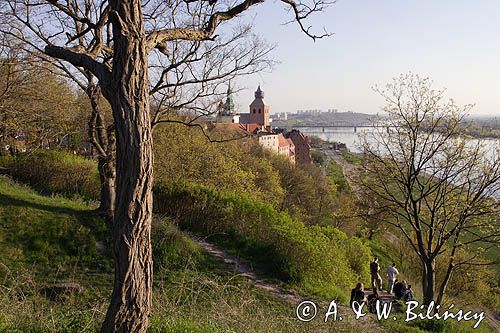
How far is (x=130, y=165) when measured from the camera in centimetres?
333

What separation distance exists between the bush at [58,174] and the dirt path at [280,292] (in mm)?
5164

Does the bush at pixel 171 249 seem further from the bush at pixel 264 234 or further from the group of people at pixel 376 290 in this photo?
the group of people at pixel 376 290

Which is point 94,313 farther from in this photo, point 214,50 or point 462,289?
point 462,289

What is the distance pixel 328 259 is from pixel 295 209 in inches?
668

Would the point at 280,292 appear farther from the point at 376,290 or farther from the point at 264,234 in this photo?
the point at 376,290

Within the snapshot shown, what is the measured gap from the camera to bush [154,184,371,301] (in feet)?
32.4

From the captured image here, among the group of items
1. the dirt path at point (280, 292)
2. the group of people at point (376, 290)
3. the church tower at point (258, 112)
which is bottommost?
the group of people at point (376, 290)

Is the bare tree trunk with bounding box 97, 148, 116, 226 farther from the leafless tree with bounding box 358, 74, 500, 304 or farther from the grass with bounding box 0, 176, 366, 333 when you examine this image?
the leafless tree with bounding box 358, 74, 500, 304

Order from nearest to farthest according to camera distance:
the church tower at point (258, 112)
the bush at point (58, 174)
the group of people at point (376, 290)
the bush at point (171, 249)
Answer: the bush at point (171, 249), the group of people at point (376, 290), the bush at point (58, 174), the church tower at point (258, 112)

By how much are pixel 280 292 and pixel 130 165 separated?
6.43 meters

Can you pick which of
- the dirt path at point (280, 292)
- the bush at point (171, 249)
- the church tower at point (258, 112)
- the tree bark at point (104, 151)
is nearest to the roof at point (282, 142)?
the church tower at point (258, 112)

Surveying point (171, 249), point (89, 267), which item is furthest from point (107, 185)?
point (171, 249)

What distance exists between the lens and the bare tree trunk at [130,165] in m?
3.32

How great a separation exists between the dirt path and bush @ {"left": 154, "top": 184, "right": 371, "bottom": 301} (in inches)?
18.5
